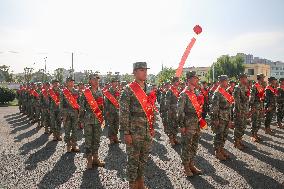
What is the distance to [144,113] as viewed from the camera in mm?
5602

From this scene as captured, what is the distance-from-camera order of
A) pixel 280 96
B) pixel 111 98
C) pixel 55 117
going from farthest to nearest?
pixel 280 96, pixel 111 98, pixel 55 117

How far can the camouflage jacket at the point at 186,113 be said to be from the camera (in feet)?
21.9

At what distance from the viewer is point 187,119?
677 centimetres

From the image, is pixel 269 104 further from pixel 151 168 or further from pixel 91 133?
pixel 91 133

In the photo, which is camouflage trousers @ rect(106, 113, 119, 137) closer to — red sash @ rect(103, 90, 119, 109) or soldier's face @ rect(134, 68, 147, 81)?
red sash @ rect(103, 90, 119, 109)

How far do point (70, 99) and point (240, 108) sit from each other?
16.9ft

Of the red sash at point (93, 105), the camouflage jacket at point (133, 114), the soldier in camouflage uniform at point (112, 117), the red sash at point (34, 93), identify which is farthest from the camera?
the red sash at point (34, 93)

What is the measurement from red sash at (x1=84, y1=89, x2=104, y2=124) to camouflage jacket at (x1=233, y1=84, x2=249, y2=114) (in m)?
4.00

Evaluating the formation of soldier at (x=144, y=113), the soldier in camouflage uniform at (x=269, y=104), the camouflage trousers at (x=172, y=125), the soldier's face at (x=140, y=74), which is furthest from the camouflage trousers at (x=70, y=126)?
the soldier in camouflage uniform at (x=269, y=104)

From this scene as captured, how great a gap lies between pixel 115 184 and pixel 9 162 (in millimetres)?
3619

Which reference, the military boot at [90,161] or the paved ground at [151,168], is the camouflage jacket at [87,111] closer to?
the military boot at [90,161]

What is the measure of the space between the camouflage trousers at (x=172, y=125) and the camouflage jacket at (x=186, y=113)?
3.46 metres

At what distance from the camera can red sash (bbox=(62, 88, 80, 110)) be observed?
9.37 meters

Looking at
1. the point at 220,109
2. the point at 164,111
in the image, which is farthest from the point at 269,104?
the point at 220,109
